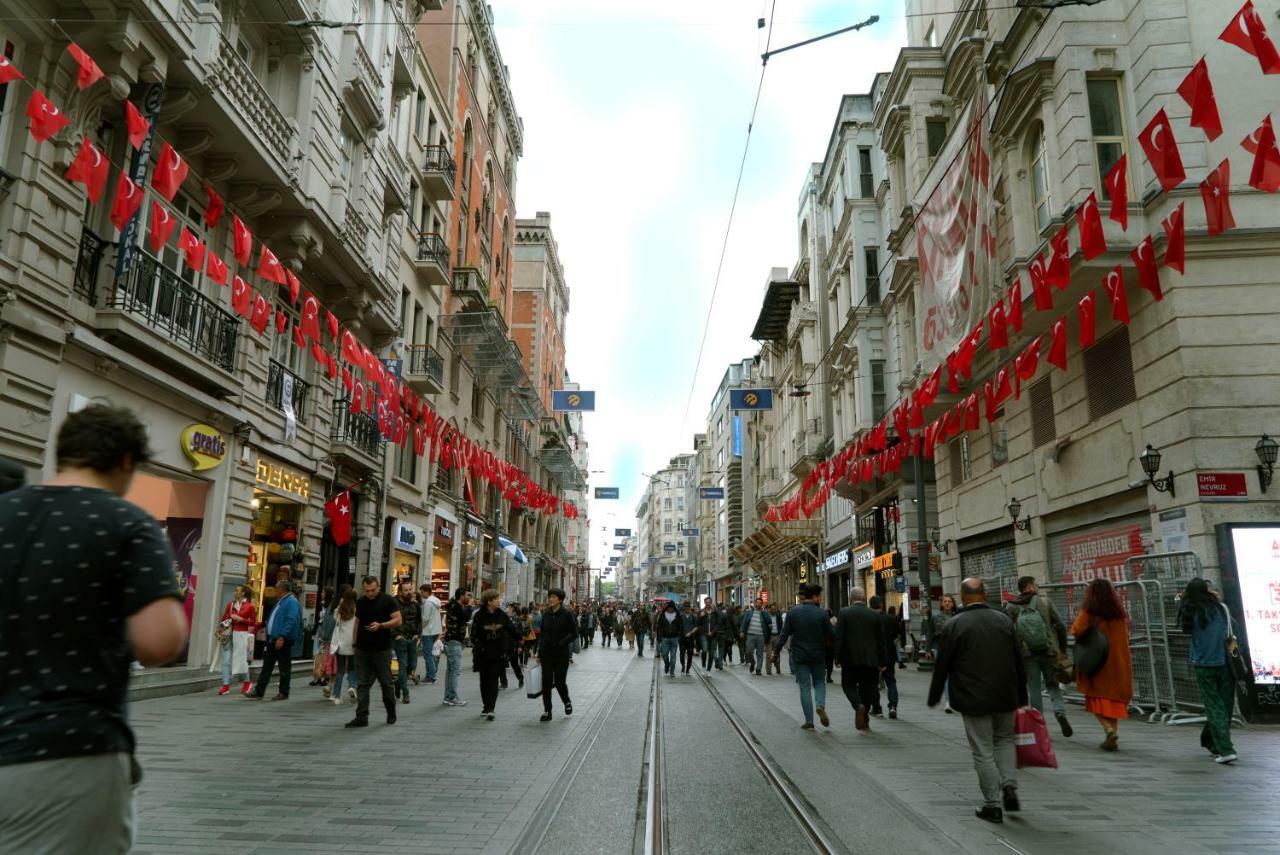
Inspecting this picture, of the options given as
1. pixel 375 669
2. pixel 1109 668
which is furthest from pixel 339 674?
pixel 1109 668

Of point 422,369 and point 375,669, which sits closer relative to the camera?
point 375,669

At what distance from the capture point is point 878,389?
96.6 ft

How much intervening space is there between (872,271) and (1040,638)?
22211mm

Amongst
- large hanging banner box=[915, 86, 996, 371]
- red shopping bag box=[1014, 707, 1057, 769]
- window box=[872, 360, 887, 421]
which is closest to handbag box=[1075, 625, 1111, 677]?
red shopping bag box=[1014, 707, 1057, 769]

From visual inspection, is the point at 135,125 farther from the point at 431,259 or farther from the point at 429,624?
the point at 431,259

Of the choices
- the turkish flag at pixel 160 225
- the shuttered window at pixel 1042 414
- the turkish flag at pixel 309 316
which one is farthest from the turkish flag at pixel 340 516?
the shuttered window at pixel 1042 414

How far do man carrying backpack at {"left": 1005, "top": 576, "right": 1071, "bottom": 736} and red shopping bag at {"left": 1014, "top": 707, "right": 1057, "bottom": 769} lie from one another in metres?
4.21

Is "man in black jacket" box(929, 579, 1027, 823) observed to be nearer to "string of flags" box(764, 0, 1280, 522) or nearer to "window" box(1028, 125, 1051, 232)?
"string of flags" box(764, 0, 1280, 522)

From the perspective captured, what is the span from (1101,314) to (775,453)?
3515 cm

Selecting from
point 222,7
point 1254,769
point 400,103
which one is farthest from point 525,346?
point 1254,769

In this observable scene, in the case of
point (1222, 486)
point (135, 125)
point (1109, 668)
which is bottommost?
point (1109, 668)

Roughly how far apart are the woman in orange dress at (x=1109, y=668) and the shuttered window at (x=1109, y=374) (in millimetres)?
5711

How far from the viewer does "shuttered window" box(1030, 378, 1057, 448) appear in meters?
16.8

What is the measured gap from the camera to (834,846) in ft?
17.7
